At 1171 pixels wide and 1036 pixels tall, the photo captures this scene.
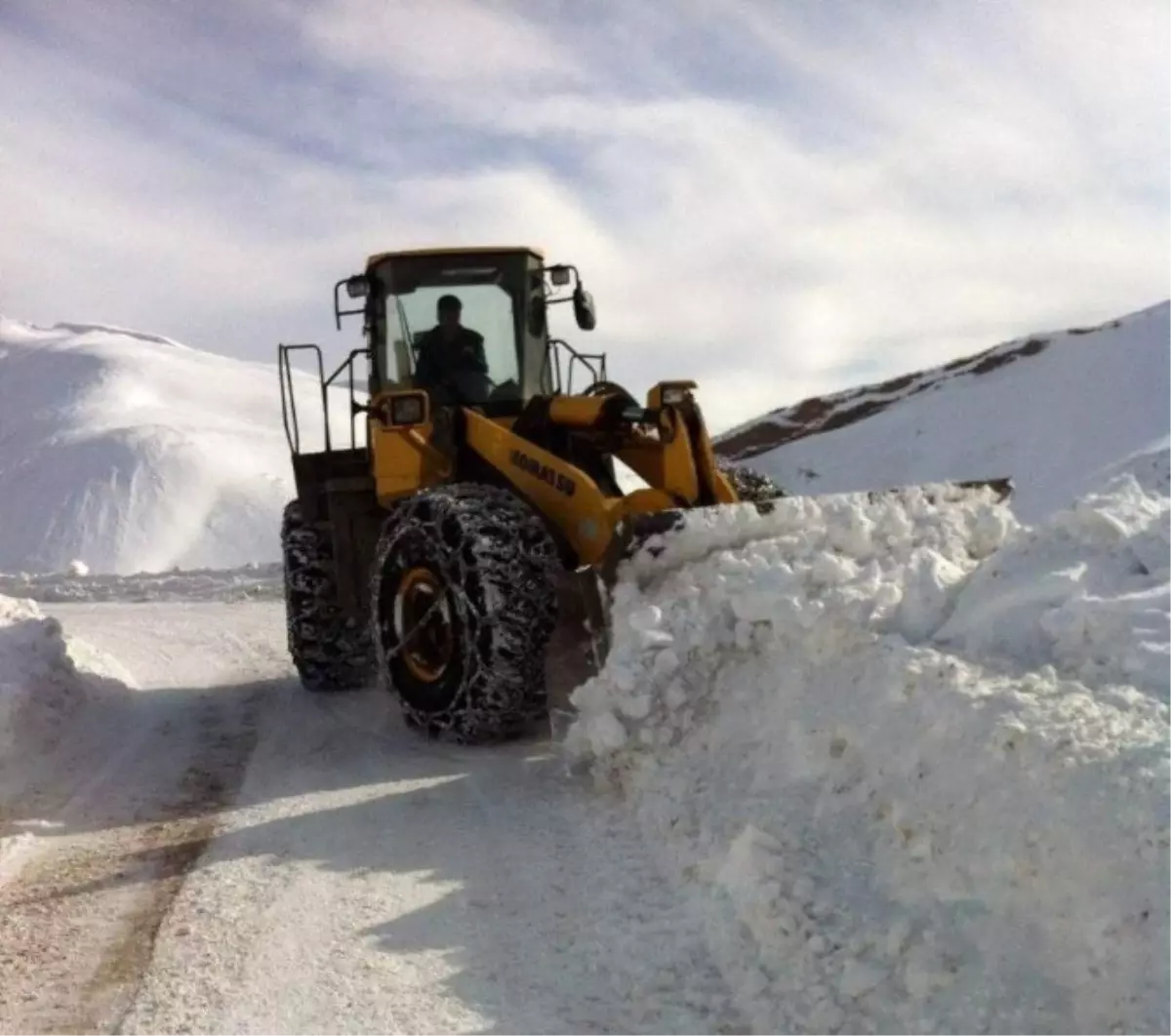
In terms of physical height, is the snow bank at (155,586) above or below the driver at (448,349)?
below

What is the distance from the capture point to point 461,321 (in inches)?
287

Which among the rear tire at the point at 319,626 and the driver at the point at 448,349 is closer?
the driver at the point at 448,349

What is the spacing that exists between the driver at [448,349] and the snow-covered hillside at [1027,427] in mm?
12185

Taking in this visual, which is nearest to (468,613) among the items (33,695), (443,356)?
(443,356)

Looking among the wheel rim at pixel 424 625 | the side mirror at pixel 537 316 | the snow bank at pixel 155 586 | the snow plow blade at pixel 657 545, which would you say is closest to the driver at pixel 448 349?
the side mirror at pixel 537 316

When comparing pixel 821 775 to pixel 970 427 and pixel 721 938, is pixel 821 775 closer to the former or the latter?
pixel 721 938

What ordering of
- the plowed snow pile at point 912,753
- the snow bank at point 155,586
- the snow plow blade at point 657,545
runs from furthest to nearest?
the snow bank at point 155,586 < the snow plow blade at point 657,545 < the plowed snow pile at point 912,753

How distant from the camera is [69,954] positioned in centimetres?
356

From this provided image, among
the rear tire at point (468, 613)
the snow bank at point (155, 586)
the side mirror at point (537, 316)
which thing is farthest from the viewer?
the snow bank at point (155, 586)

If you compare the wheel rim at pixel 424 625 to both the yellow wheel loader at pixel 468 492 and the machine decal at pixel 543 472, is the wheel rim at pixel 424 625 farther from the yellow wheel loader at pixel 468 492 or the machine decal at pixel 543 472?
the machine decal at pixel 543 472

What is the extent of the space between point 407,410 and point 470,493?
94cm

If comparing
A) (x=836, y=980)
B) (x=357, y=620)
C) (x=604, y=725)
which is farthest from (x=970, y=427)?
(x=836, y=980)

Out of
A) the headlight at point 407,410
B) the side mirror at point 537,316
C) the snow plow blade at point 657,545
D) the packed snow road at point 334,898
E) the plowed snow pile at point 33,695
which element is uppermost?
the side mirror at point 537,316

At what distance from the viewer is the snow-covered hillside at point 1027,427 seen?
20.9 meters
